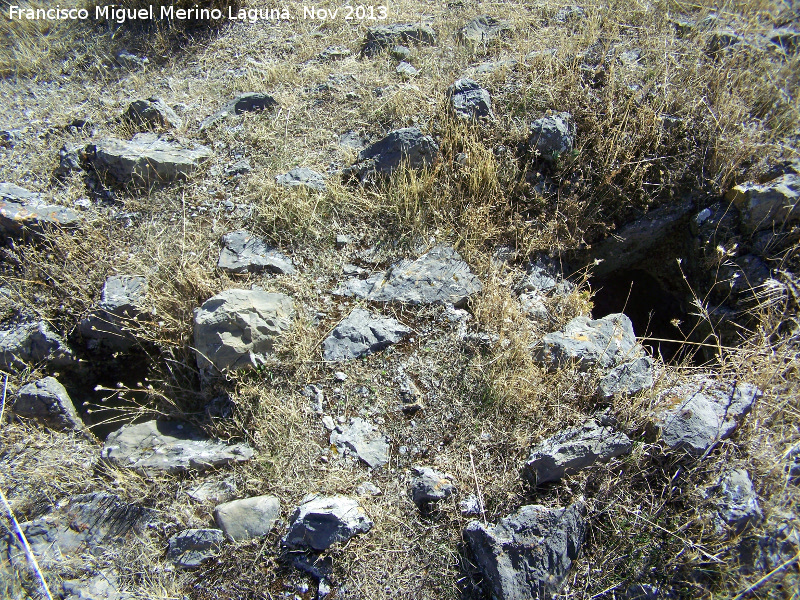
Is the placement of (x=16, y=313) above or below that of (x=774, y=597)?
above

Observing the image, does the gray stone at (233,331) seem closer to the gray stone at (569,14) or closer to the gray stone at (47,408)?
the gray stone at (47,408)

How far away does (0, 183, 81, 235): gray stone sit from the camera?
3863mm

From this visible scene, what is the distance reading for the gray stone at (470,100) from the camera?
406cm

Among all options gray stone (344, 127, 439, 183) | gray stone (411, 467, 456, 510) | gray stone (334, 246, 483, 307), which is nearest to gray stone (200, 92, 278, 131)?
gray stone (344, 127, 439, 183)

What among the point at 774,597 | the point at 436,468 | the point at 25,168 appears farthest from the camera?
the point at 25,168

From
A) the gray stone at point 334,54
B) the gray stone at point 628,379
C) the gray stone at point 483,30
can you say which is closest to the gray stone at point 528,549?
the gray stone at point 628,379

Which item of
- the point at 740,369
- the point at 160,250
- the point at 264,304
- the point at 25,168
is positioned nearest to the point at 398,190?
the point at 264,304

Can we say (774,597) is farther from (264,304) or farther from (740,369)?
(264,304)

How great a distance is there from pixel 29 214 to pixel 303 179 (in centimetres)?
220

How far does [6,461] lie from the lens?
Result: 3.06 meters

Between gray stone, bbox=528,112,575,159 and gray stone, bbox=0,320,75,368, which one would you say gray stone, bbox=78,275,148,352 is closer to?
gray stone, bbox=0,320,75,368

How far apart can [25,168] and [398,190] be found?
3.45 m

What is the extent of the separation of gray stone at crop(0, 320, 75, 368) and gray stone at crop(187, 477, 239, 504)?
62.6 inches

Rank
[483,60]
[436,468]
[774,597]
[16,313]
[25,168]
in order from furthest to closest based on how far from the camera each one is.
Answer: [483,60] < [25,168] < [16,313] < [436,468] < [774,597]
